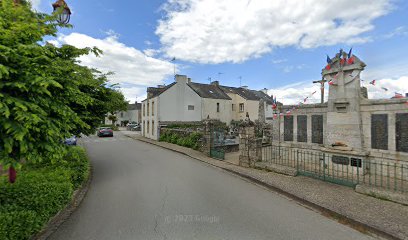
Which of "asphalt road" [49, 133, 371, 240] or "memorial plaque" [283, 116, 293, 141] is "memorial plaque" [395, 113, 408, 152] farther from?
"asphalt road" [49, 133, 371, 240]

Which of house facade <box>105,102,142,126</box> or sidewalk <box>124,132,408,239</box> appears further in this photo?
house facade <box>105,102,142,126</box>

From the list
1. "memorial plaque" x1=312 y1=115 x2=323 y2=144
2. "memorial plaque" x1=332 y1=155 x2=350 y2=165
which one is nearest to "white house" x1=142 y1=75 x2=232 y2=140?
"memorial plaque" x1=312 y1=115 x2=323 y2=144

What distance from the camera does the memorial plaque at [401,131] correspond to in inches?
284

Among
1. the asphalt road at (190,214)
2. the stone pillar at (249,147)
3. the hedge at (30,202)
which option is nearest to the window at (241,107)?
the stone pillar at (249,147)

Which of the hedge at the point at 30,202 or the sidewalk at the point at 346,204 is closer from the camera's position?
the hedge at the point at 30,202

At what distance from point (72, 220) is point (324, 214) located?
6089 millimetres

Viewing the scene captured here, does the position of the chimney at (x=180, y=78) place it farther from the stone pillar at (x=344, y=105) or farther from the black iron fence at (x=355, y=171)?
the black iron fence at (x=355, y=171)

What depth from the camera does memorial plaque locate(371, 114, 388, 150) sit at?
7.72 m

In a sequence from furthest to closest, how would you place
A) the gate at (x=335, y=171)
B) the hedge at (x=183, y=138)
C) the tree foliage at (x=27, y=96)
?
1. the hedge at (x=183, y=138)
2. the gate at (x=335, y=171)
3. the tree foliage at (x=27, y=96)

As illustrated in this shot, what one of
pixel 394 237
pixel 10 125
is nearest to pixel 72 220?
pixel 10 125

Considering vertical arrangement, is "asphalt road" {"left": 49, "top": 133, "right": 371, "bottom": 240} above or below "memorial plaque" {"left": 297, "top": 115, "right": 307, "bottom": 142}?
below

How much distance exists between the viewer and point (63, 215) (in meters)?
5.16

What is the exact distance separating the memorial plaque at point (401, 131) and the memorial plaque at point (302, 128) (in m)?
3.44

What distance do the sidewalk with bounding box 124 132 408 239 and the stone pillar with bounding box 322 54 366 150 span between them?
2517mm
